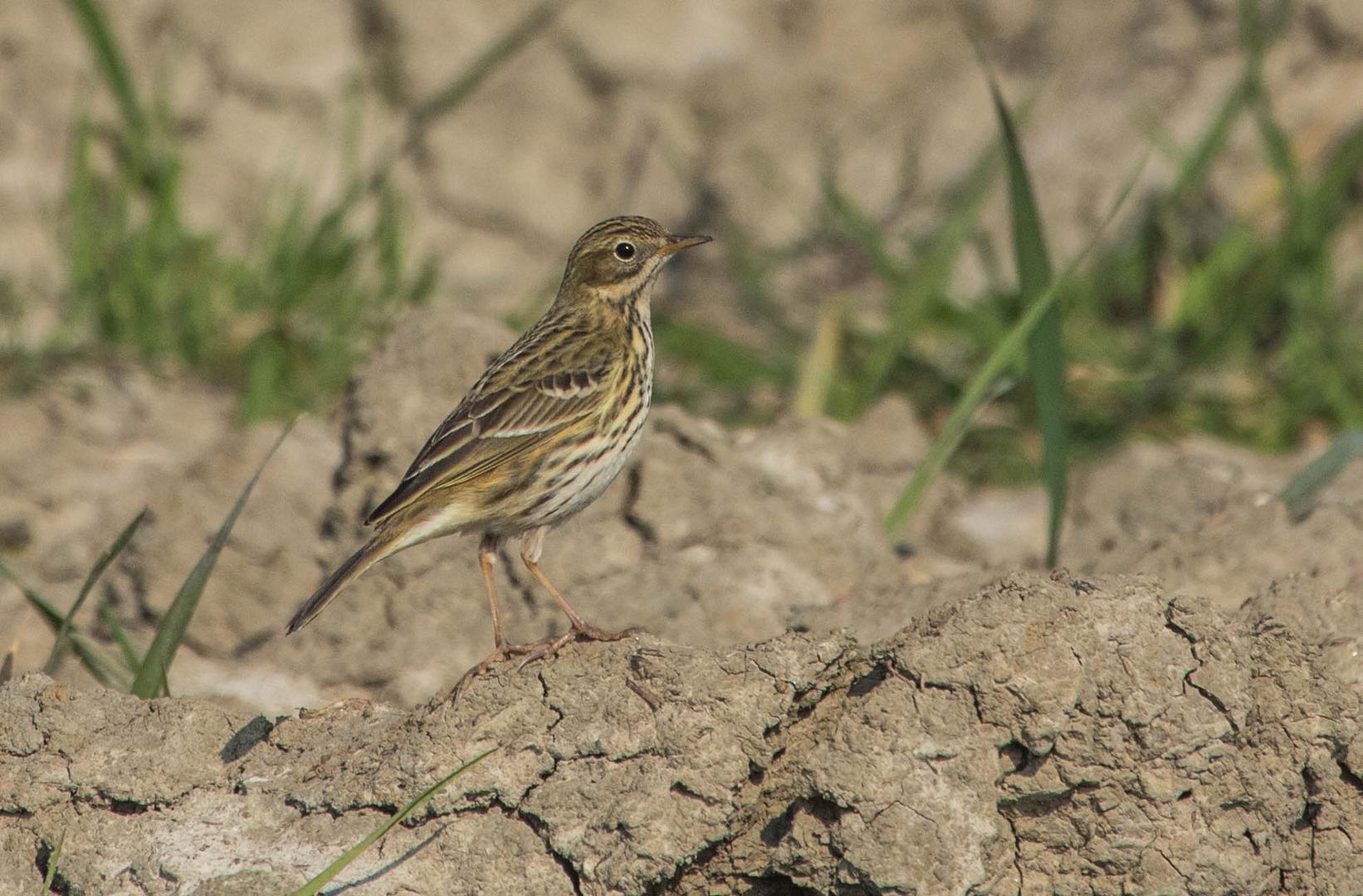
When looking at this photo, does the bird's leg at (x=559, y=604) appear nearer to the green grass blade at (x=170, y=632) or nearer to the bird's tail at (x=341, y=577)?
the bird's tail at (x=341, y=577)

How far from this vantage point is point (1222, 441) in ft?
23.2

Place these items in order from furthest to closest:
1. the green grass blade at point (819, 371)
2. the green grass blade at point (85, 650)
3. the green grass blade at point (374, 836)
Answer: the green grass blade at point (819, 371), the green grass blade at point (85, 650), the green grass blade at point (374, 836)

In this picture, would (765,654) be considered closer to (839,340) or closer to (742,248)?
(839,340)

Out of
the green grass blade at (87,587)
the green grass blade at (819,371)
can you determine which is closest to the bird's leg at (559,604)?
the green grass blade at (87,587)

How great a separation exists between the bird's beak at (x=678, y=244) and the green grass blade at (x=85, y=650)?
193 cm

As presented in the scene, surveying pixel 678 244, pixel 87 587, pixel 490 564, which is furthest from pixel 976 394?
pixel 87 587

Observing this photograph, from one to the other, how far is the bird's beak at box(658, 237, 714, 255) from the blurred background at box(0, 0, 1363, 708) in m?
0.82

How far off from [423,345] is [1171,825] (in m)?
2.85

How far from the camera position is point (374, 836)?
10.7 feet

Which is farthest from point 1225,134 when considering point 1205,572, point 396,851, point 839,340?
point 396,851

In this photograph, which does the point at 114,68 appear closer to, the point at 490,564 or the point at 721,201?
the point at 721,201

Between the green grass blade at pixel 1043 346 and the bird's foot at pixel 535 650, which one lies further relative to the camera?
the green grass blade at pixel 1043 346

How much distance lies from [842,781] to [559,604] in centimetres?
126

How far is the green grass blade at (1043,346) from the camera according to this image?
193 inches
